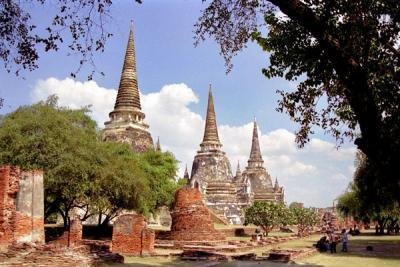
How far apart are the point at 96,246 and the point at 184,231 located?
9.16 meters

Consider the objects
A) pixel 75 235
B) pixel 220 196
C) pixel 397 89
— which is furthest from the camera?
pixel 220 196

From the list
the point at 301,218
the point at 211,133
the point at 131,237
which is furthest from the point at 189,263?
the point at 211,133

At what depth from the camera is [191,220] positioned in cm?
2327

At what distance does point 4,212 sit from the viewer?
13.7 metres

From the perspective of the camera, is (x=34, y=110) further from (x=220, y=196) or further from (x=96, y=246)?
(x=220, y=196)

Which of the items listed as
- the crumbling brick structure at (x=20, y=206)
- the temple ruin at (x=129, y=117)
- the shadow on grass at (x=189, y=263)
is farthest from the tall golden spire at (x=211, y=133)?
the crumbling brick structure at (x=20, y=206)

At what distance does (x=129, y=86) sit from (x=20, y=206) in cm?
2846

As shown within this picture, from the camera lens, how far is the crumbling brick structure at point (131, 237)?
56.2 feet

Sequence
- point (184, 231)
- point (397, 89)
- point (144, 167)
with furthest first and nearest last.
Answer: point (144, 167) < point (184, 231) < point (397, 89)

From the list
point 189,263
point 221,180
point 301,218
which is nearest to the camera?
point 189,263

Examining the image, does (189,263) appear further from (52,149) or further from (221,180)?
(221,180)

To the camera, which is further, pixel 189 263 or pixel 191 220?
pixel 191 220

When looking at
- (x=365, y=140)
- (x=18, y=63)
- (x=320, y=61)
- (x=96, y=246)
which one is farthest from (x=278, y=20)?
(x=96, y=246)

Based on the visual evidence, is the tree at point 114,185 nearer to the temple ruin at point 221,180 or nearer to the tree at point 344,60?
the tree at point 344,60
